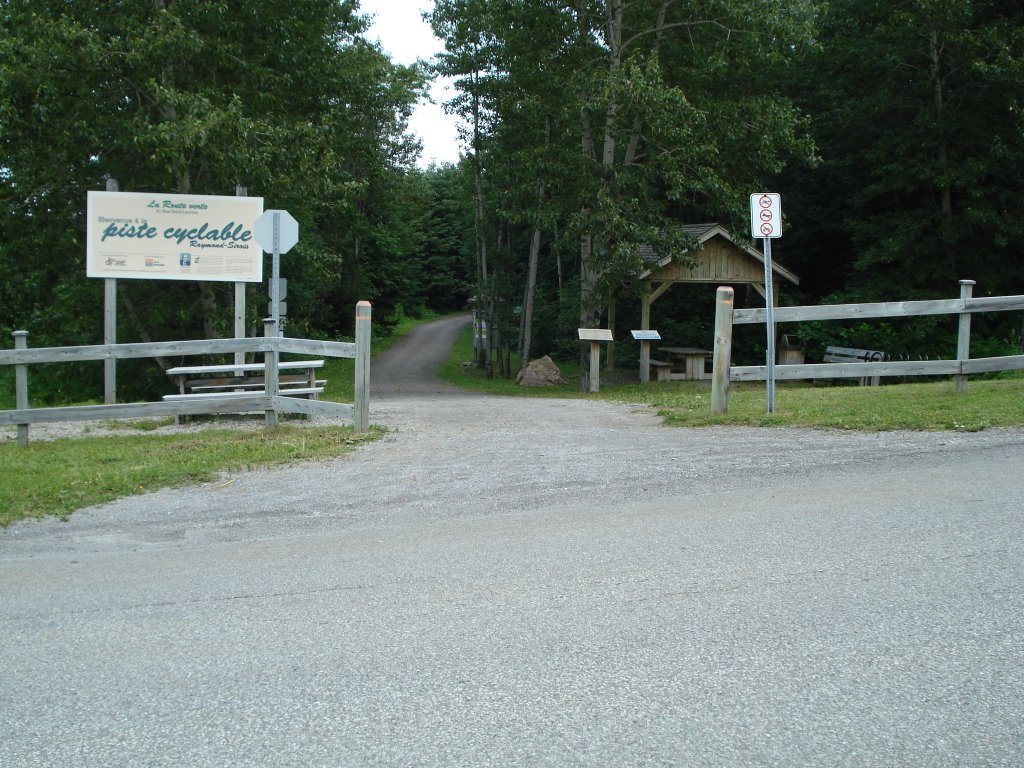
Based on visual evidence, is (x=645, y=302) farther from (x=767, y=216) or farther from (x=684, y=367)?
(x=767, y=216)

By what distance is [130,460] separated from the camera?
9.31m

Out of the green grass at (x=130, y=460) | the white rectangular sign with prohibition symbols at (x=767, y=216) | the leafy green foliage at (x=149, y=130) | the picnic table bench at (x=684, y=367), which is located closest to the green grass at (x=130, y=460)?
the green grass at (x=130, y=460)

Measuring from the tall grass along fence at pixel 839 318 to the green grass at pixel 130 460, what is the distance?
4404 mm

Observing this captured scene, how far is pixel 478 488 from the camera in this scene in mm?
7773

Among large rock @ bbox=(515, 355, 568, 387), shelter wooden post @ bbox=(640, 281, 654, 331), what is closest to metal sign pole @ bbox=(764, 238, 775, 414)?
shelter wooden post @ bbox=(640, 281, 654, 331)

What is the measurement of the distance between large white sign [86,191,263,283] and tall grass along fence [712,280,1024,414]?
29.6 ft

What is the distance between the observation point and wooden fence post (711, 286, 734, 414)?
10945 mm

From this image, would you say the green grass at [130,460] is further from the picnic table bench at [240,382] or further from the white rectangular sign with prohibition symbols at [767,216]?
the white rectangular sign with prohibition symbols at [767,216]

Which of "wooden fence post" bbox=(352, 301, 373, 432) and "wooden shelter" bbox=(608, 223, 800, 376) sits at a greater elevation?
"wooden shelter" bbox=(608, 223, 800, 376)

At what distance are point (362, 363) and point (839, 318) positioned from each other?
19.5 feet

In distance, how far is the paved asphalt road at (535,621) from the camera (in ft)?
11.0

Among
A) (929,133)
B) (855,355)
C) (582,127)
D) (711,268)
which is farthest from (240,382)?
(929,133)

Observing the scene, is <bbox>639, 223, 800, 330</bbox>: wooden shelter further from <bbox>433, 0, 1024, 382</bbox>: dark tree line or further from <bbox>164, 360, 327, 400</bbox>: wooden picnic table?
<bbox>164, 360, 327, 400</bbox>: wooden picnic table

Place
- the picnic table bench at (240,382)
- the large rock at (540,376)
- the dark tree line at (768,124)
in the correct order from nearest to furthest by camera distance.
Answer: the picnic table bench at (240,382)
the dark tree line at (768,124)
the large rock at (540,376)
